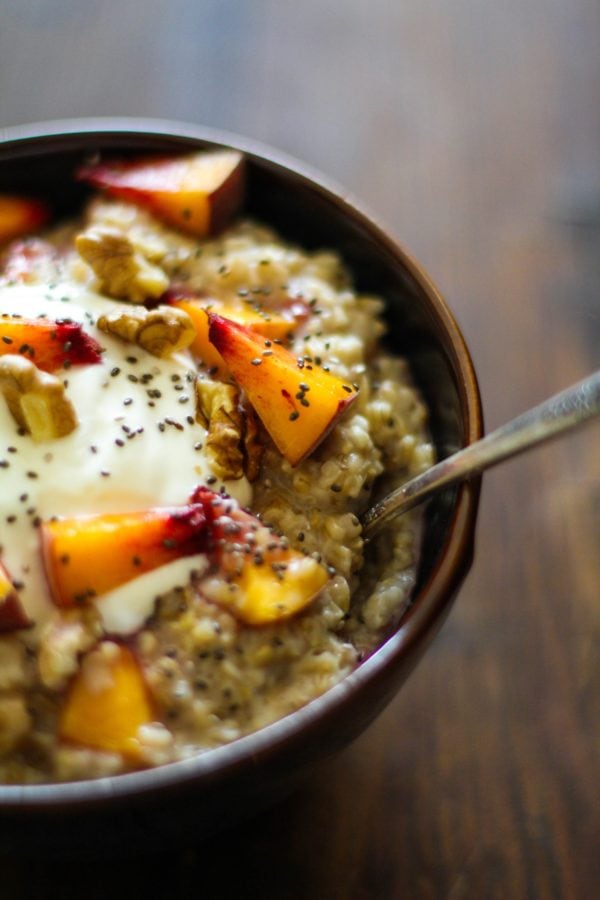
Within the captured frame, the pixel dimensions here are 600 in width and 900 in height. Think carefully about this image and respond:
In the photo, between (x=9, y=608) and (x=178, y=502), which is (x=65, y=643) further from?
(x=178, y=502)

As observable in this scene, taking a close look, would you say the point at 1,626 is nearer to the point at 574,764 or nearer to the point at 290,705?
the point at 290,705

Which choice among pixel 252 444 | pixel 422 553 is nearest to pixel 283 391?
pixel 252 444

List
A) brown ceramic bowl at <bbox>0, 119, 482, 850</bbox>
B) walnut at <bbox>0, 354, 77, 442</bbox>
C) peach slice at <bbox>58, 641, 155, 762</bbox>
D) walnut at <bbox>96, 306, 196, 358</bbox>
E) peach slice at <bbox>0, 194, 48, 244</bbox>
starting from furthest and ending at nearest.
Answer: peach slice at <bbox>0, 194, 48, 244</bbox> → walnut at <bbox>96, 306, 196, 358</bbox> → walnut at <bbox>0, 354, 77, 442</bbox> → peach slice at <bbox>58, 641, 155, 762</bbox> → brown ceramic bowl at <bbox>0, 119, 482, 850</bbox>

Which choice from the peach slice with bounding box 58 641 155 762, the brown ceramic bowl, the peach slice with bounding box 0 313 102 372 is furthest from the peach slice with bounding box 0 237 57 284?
the peach slice with bounding box 58 641 155 762

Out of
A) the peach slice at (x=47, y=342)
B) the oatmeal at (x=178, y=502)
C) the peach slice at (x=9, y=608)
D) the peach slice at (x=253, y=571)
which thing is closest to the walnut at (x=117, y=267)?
the oatmeal at (x=178, y=502)

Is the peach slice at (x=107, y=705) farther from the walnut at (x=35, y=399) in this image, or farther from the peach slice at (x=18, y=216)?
the peach slice at (x=18, y=216)

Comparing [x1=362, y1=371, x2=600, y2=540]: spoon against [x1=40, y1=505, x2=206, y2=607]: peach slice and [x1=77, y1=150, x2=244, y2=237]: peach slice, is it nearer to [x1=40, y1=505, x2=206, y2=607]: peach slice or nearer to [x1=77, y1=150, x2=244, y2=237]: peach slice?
[x1=40, y1=505, x2=206, y2=607]: peach slice
